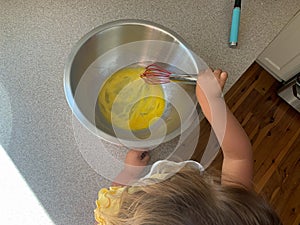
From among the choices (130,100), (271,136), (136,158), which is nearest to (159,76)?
(130,100)

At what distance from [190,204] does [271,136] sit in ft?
3.16

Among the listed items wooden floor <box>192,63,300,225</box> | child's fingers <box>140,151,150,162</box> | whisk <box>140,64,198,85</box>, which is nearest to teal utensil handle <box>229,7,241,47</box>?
whisk <box>140,64,198,85</box>

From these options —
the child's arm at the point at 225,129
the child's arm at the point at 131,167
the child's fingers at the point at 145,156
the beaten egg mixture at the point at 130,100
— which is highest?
the child's arm at the point at 225,129

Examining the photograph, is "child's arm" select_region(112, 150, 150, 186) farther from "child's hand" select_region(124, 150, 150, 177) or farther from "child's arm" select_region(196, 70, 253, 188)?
"child's arm" select_region(196, 70, 253, 188)

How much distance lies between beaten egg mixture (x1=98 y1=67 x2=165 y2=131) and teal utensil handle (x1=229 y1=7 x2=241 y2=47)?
0.19m

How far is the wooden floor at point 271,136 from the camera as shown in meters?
1.37

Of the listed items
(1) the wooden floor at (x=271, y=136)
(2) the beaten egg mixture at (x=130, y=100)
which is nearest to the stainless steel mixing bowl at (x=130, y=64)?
(2) the beaten egg mixture at (x=130, y=100)

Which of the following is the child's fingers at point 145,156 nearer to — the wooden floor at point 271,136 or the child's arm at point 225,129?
the child's arm at point 225,129

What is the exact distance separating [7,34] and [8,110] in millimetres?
176

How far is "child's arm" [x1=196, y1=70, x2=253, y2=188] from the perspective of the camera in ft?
2.48

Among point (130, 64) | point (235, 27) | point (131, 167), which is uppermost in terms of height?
point (235, 27)

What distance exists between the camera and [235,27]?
2.67 ft

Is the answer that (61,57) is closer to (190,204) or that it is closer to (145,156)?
(145,156)

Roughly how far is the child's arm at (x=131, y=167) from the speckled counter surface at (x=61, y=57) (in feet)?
0.11
